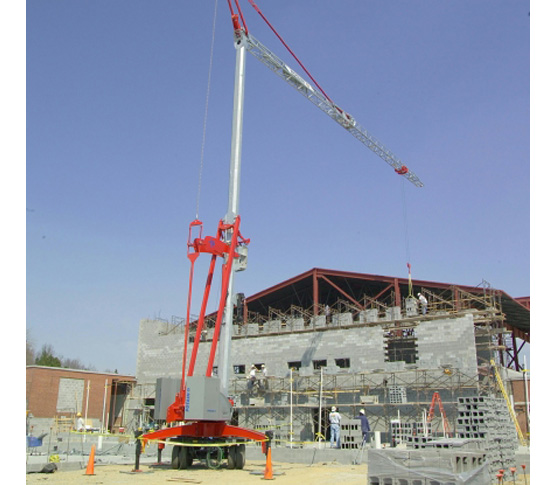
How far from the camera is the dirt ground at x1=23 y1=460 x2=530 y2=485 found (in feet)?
47.4

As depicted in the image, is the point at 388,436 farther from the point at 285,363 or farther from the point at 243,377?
the point at 243,377

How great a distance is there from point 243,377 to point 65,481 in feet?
69.8

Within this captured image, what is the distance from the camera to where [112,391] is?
43.8 metres

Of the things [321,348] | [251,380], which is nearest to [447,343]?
[321,348]

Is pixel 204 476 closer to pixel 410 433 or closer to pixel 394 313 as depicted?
pixel 410 433

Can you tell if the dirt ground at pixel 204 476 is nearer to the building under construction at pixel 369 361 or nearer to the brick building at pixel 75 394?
the building under construction at pixel 369 361

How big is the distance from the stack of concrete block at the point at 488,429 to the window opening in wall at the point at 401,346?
1313 cm

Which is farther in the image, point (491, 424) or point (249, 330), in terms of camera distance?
point (249, 330)

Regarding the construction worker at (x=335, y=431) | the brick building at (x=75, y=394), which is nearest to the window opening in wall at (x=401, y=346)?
the construction worker at (x=335, y=431)

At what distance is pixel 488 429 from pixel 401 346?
16.1 meters

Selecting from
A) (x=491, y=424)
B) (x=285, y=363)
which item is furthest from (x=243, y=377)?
(x=491, y=424)

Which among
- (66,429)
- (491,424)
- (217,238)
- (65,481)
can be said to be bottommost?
(66,429)

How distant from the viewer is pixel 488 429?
16.2 metres

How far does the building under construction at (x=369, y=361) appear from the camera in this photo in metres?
27.6
